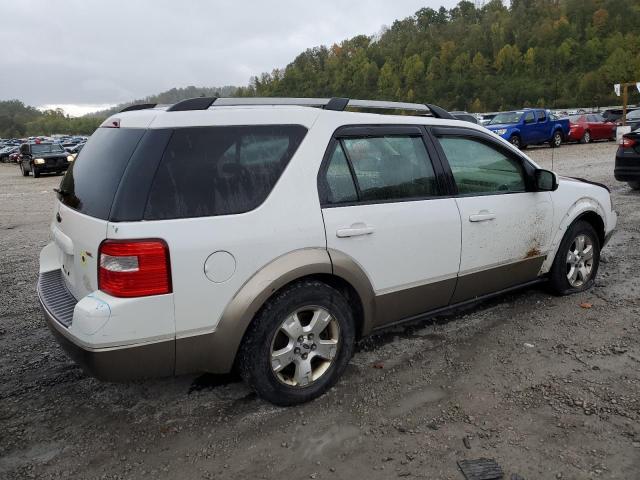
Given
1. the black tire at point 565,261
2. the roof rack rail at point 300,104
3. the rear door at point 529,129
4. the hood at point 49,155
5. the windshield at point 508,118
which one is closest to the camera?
the roof rack rail at point 300,104

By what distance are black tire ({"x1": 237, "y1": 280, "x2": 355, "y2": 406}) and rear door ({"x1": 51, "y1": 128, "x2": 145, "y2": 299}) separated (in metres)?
0.85

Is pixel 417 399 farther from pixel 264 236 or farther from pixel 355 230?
pixel 264 236

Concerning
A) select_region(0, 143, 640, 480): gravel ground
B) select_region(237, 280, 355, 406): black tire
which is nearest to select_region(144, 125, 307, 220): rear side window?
select_region(237, 280, 355, 406): black tire

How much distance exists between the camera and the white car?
2467mm

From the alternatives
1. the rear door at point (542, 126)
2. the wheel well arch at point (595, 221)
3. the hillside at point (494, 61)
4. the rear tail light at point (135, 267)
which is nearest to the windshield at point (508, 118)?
the rear door at point (542, 126)

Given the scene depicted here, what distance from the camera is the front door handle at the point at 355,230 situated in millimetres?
2948

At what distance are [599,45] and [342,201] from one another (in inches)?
4533

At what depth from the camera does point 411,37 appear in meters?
132

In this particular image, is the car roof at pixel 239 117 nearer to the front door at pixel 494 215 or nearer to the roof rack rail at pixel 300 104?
the roof rack rail at pixel 300 104

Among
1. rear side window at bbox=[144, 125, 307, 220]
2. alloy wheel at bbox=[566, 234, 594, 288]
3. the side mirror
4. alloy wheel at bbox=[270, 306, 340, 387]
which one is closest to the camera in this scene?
rear side window at bbox=[144, 125, 307, 220]

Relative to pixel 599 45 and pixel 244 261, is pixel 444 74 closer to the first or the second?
pixel 599 45

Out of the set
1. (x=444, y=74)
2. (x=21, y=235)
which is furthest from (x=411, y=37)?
(x=21, y=235)

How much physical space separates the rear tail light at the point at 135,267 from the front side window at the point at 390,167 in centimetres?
123

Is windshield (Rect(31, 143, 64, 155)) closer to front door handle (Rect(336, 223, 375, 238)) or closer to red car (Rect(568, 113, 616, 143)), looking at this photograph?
red car (Rect(568, 113, 616, 143))
